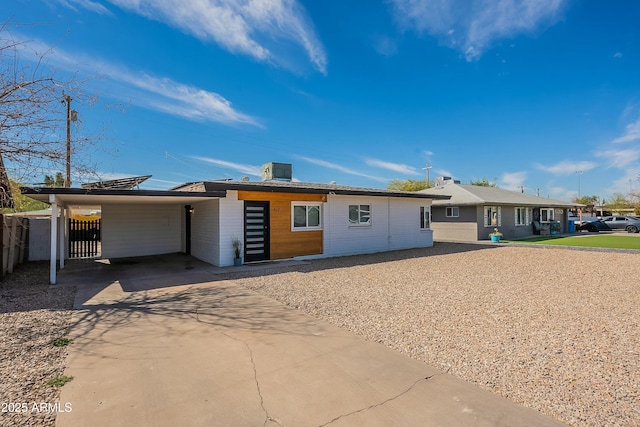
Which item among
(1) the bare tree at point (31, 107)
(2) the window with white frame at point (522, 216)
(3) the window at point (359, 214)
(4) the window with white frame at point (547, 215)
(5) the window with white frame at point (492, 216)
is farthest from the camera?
(4) the window with white frame at point (547, 215)

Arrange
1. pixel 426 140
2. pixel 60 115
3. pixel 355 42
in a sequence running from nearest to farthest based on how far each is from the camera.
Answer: pixel 60 115
pixel 355 42
pixel 426 140

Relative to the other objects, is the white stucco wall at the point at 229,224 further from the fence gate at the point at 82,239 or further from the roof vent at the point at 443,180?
the roof vent at the point at 443,180

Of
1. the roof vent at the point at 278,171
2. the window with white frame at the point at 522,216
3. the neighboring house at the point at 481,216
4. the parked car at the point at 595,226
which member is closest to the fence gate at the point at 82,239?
the roof vent at the point at 278,171

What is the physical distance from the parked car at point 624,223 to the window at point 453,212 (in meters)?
18.9

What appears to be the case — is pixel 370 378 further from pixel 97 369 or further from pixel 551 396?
pixel 97 369

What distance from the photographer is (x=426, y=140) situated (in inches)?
1094

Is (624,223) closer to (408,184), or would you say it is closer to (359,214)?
(408,184)

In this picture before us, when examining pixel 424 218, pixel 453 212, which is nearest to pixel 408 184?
pixel 453 212

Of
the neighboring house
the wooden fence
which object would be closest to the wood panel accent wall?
the wooden fence

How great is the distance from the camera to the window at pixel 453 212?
2119 cm

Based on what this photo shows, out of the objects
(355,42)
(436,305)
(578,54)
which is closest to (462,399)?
(436,305)

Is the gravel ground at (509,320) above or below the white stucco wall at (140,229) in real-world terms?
below

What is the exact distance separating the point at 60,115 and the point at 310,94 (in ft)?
43.7

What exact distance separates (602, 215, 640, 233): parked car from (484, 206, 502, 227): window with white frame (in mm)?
16198
